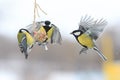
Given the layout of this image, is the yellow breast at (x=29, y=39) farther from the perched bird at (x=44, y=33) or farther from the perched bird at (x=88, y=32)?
the perched bird at (x=88, y=32)

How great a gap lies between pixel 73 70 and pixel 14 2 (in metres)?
0.29

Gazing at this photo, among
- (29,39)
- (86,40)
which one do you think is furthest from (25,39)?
(86,40)

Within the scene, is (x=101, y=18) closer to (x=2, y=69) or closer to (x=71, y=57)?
(x=71, y=57)

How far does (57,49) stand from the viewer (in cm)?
71

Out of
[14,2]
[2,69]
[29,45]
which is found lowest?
[2,69]

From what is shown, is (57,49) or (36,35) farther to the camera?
(57,49)

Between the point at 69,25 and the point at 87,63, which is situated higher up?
the point at 69,25

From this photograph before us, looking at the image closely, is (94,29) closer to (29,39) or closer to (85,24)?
(85,24)

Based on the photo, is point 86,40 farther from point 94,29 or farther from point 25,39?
point 25,39

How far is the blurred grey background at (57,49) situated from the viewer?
2.31 ft

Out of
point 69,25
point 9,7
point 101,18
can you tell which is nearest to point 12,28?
point 9,7

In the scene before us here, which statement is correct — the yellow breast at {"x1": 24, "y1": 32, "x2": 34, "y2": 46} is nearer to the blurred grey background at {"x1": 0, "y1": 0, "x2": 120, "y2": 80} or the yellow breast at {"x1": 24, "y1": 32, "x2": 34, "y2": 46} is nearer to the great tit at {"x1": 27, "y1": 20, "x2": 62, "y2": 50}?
the great tit at {"x1": 27, "y1": 20, "x2": 62, "y2": 50}

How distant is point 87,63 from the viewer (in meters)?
0.71

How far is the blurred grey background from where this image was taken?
71 centimetres
